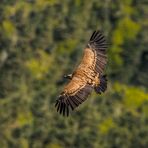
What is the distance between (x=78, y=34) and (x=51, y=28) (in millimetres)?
1340

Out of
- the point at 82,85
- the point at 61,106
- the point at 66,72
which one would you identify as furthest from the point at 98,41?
the point at 66,72

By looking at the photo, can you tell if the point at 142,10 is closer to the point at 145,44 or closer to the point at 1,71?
the point at 145,44

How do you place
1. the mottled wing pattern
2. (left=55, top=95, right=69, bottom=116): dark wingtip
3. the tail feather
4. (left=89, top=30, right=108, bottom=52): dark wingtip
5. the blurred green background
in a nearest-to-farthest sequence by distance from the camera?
(left=55, top=95, right=69, bottom=116): dark wingtip → the tail feather → the mottled wing pattern → (left=89, top=30, right=108, bottom=52): dark wingtip → the blurred green background

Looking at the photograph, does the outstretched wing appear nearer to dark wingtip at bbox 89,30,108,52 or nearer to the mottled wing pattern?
the mottled wing pattern

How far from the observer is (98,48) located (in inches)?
675

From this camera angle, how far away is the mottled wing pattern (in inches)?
661

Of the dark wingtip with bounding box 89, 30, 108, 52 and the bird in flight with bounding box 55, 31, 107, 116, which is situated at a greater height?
the dark wingtip with bounding box 89, 30, 108, 52

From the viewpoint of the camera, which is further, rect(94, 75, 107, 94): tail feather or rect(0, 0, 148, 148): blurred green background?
rect(0, 0, 148, 148): blurred green background

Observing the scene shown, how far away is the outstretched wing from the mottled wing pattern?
1.90 ft

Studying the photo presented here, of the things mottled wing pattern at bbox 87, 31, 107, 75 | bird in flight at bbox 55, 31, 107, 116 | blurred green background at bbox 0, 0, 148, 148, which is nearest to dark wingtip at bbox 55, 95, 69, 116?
bird in flight at bbox 55, 31, 107, 116

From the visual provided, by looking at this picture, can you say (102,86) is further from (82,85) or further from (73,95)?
(73,95)

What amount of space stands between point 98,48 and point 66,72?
96.2ft

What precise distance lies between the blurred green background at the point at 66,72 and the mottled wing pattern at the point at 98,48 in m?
25.3

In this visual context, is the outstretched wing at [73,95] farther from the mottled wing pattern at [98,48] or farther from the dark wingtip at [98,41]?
the dark wingtip at [98,41]
